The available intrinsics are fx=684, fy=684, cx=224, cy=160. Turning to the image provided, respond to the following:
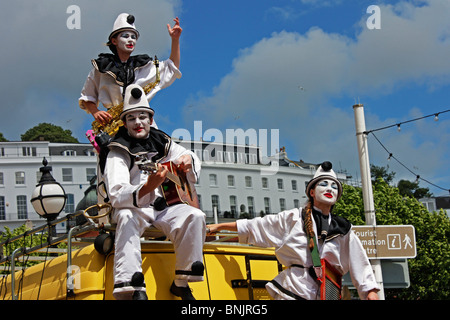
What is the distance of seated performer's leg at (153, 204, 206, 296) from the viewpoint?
546 cm

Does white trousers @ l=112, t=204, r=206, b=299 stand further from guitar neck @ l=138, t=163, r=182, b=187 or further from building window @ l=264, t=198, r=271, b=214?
building window @ l=264, t=198, r=271, b=214

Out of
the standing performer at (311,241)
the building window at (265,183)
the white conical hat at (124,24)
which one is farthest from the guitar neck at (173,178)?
the building window at (265,183)

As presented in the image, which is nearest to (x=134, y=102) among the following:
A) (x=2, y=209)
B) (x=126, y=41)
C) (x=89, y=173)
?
(x=126, y=41)

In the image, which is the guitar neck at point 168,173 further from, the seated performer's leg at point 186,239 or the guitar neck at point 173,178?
the seated performer's leg at point 186,239

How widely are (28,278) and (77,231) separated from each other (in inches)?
41.8

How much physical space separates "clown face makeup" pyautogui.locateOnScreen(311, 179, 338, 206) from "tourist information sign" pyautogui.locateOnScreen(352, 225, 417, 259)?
455 centimetres

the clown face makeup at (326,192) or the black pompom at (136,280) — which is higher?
the clown face makeup at (326,192)

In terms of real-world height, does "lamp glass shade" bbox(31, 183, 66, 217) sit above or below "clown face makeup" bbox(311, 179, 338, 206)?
above

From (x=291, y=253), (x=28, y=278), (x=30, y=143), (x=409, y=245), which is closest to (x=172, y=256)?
(x=291, y=253)

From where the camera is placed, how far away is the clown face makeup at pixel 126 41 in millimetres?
7023

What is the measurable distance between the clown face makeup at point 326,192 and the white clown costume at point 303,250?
49mm

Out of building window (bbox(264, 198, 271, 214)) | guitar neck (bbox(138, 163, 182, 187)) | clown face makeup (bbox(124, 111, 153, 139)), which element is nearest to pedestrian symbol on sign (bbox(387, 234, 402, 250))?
guitar neck (bbox(138, 163, 182, 187))
